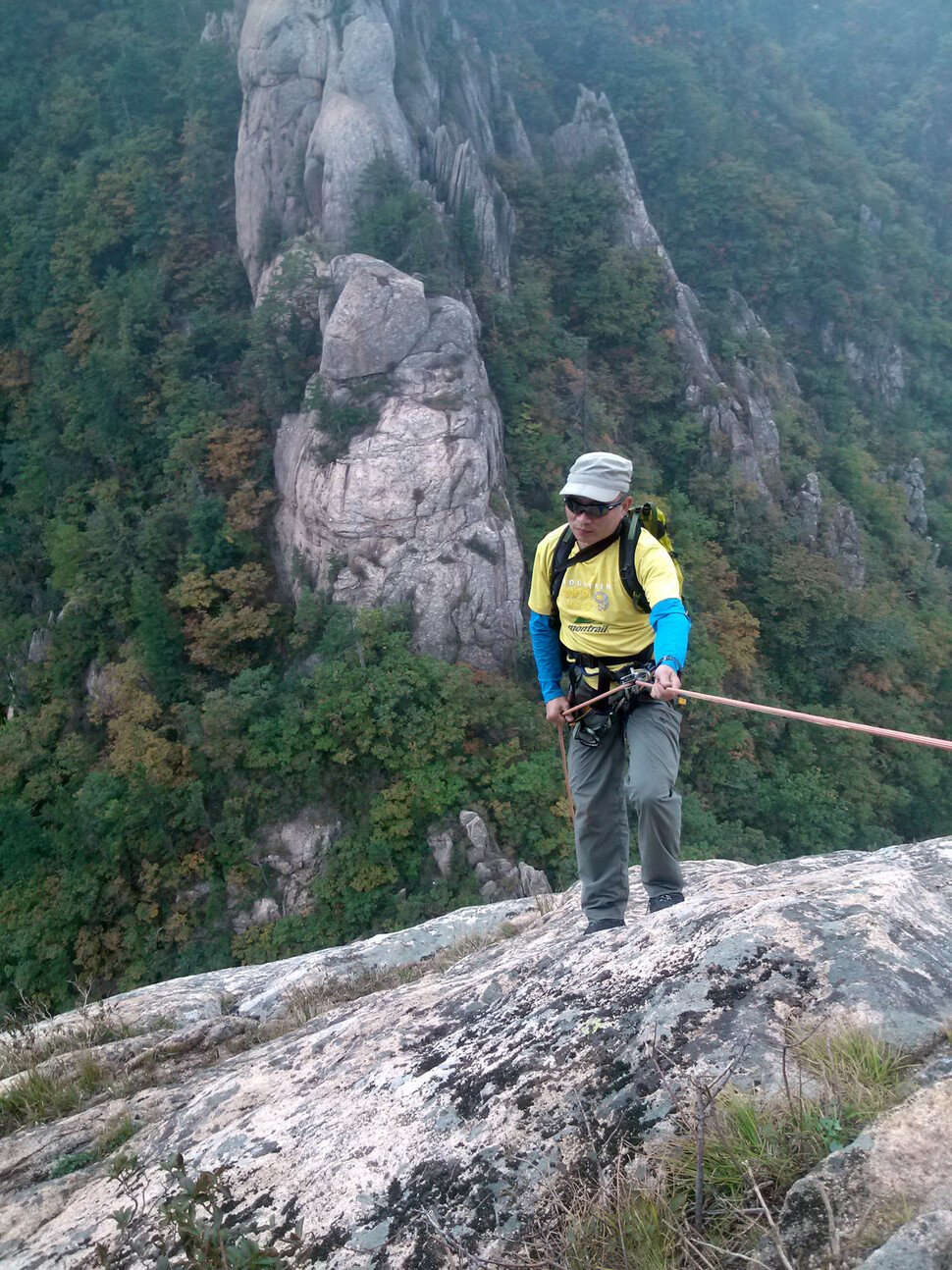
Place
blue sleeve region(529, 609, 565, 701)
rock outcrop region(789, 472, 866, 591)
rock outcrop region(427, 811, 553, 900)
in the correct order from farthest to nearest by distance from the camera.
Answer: rock outcrop region(789, 472, 866, 591), rock outcrop region(427, 811, 553, 900), blue sleeve region(529, 609, 565, 701)

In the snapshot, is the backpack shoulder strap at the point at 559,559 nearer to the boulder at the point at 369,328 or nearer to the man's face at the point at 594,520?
the man's face at the point at 594,520

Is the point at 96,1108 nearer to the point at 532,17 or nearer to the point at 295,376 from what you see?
the point at 295,376

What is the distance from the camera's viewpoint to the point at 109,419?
54.4ft

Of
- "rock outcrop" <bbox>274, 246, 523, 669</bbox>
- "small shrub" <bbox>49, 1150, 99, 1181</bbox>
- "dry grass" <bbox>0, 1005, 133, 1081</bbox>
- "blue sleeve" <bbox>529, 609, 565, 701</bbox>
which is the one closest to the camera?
"small shrub" <bbox>49, 1150, 99, 1181</bbox>

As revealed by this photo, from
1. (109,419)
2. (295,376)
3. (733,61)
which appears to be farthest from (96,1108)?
(733,61)

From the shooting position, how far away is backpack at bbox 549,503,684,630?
3084mm

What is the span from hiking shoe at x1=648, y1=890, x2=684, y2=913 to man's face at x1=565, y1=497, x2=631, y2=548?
1.63 metres

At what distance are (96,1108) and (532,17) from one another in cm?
3652

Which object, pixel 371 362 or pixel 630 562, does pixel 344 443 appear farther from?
pixel 630 562

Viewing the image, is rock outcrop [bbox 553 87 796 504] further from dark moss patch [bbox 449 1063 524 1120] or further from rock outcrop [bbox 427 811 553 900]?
dark moss patch [bbox 449 1063 524 1120]

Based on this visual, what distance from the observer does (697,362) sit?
831 inches

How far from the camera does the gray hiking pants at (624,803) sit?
3.16 meters

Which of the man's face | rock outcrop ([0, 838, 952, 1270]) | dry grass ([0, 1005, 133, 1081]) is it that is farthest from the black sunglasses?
dry grass ([0, 1005, 133, 1081])

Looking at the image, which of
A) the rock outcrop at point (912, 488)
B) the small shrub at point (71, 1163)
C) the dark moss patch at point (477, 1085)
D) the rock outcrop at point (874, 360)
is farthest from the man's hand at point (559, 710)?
the rock outcrop at point (874, 360)
